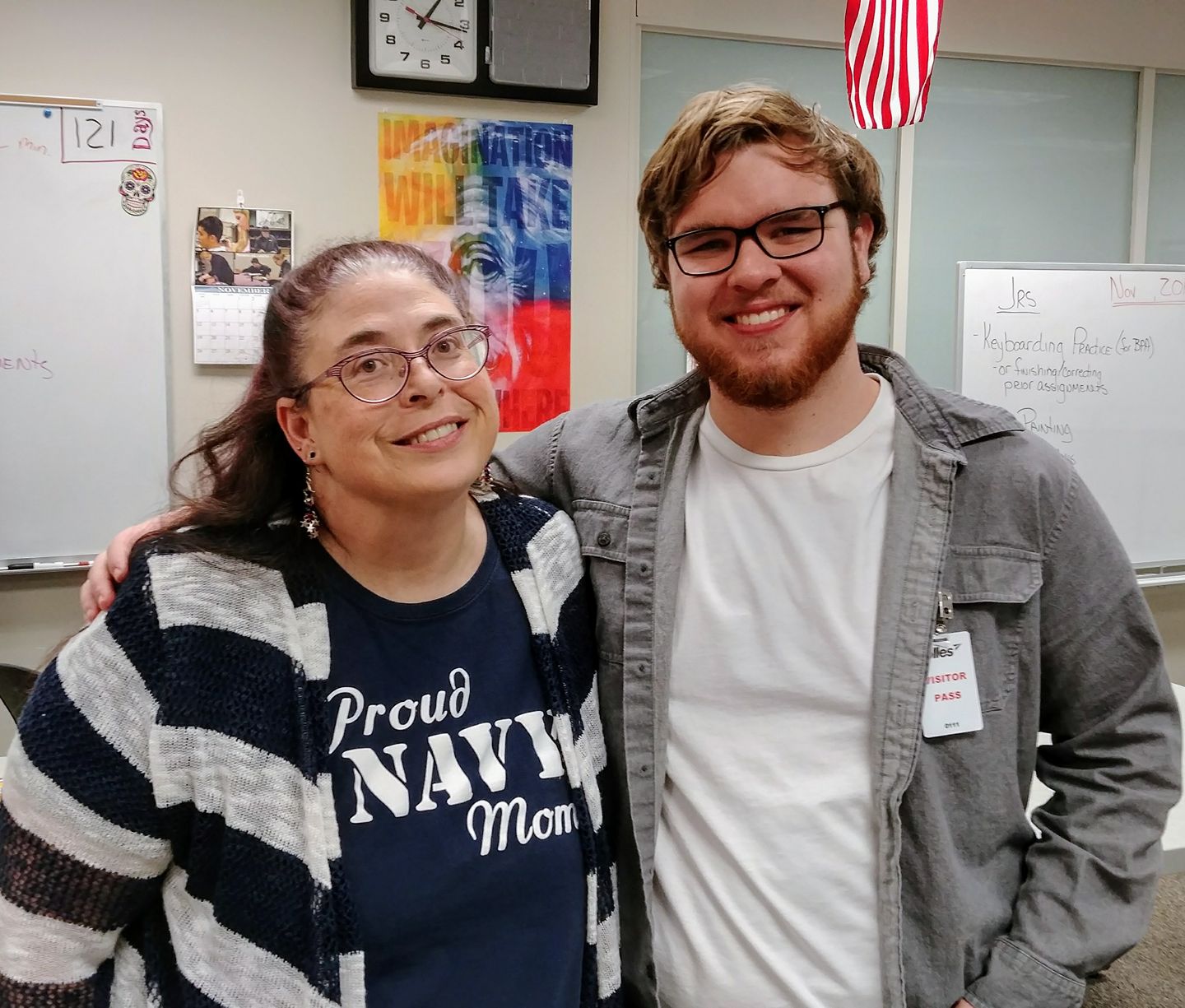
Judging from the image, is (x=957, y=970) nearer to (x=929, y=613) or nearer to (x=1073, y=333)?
(x=929, y=613)

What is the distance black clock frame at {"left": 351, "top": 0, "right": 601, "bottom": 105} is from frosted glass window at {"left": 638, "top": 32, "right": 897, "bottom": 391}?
25 cm

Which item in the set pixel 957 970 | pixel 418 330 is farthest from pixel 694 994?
pixel 418 330

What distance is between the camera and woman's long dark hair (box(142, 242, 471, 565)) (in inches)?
44.8

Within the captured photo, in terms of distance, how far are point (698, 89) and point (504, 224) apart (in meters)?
0.89

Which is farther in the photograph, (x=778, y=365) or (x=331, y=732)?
(x=778, y=365)

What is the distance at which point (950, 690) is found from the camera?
116 cm

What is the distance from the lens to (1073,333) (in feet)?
10.8

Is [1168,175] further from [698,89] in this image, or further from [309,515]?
[309,515]

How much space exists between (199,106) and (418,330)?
2.31 metres

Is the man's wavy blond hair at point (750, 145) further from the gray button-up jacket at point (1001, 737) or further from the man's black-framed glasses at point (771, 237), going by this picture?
the gray button-up jacket at point (1001, 737)

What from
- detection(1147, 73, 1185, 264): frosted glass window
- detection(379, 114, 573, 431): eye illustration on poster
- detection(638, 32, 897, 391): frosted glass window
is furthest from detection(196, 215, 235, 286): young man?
detection(1147, 73, 1185, 264): frosted glass window

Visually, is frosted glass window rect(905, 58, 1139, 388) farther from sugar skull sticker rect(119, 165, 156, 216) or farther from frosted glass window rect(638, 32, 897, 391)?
sugar skull sticker rect(119, 165, 156, 216)

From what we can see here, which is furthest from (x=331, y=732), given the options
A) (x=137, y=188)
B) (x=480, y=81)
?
(x=480, y=81)

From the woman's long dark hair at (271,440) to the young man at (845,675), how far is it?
16 cm
